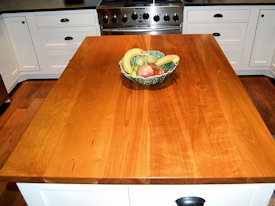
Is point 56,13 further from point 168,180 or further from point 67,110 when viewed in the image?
point 168,180

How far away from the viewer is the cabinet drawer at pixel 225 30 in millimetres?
2686

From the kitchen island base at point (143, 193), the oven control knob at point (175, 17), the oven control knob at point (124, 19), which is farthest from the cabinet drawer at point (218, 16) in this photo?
the kitchen island base at point (143, 193)

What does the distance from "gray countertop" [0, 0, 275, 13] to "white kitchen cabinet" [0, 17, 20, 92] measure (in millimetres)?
252

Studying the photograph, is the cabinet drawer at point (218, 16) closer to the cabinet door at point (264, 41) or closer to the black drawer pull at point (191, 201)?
the cabinet door at point (264, 41)

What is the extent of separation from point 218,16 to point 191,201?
230 cm

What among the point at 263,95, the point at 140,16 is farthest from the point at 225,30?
the point at 140,16

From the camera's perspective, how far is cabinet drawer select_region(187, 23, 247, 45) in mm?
2686

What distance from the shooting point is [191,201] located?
2.71ft

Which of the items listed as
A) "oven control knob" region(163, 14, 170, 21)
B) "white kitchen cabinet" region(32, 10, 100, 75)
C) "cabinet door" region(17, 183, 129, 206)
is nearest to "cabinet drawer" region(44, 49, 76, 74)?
"white kitchen cabinet" region(32, 10, 100, 75)

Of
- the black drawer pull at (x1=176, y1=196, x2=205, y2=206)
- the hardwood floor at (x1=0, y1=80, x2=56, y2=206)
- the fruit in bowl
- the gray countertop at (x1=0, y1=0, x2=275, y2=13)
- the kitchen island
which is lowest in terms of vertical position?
the hardwood floor at (x1=0, y1=80, x2=56, y2=206)

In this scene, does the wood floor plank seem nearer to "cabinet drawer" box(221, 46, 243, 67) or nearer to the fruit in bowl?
"cabinet drawer" box(221, 46, 243, 67)

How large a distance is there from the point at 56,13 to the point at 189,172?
2485 mm

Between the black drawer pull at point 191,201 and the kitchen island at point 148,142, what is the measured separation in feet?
0.08

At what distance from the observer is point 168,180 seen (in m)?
0.75
